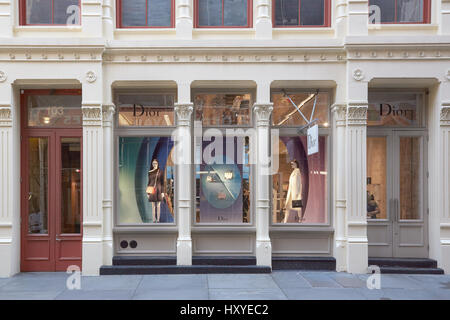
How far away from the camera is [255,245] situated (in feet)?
29.5

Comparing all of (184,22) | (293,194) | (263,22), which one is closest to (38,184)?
(184,22)

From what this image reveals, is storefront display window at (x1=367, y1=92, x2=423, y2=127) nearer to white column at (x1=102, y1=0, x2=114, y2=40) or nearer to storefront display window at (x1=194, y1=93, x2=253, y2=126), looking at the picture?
storefront display window at (x1=194, y1=93, x2=253, y2=126)

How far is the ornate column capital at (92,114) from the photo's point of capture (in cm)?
852

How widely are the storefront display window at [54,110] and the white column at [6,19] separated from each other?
1.45 metres

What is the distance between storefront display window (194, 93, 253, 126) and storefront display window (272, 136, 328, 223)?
3.79ft

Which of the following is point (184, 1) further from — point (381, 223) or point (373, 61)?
point (381, 223)

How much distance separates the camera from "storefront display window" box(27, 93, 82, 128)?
912 cm

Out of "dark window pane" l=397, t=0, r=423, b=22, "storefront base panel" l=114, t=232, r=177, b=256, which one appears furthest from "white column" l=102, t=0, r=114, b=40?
"dark window pane" l=397, t=0, r=423, b=22

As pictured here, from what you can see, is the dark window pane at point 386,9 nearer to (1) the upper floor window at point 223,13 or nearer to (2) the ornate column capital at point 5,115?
(1) the upper floor window at point 223,13

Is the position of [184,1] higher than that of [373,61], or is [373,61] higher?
[184,1]

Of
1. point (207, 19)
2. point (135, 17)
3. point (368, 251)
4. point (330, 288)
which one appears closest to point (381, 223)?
point (368, 251)

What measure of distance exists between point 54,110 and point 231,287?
19.0 ft

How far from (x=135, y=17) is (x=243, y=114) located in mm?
3422

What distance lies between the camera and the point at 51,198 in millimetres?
9016
